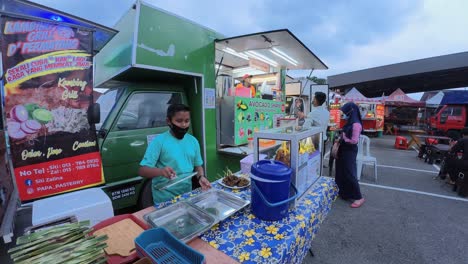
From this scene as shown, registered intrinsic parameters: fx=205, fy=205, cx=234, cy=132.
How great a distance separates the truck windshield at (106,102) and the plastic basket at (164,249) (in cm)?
239

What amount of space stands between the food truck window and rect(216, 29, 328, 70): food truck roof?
133cm

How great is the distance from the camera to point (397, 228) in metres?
3.09

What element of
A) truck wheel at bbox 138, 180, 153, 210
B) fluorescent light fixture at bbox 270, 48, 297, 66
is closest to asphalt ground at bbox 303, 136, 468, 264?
truck wheel at bbox 138, 180, 153, 210

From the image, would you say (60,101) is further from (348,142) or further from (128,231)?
(348,142)

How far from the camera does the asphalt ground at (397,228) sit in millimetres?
2516

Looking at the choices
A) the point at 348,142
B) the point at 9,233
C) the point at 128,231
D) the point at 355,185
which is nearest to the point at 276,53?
the point at 348,142

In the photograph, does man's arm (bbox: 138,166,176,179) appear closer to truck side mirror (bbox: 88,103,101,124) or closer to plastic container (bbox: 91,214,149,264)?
plastic container (bbox: 91,214,149,264)

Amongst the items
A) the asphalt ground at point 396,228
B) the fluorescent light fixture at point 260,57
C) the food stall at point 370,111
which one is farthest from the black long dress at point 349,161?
the food stall at point 370,111

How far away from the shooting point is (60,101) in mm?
1978

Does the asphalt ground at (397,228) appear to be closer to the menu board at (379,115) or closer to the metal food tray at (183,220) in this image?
the metal food tray at (183,220)

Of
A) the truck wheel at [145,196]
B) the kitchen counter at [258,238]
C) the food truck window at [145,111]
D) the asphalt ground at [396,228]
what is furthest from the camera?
the truck wheel at [145,196]

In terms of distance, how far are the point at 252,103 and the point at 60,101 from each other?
2833mm

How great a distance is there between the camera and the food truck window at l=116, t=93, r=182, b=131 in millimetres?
2838

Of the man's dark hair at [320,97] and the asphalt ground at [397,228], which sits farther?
the man's dark hair at [320,97]
